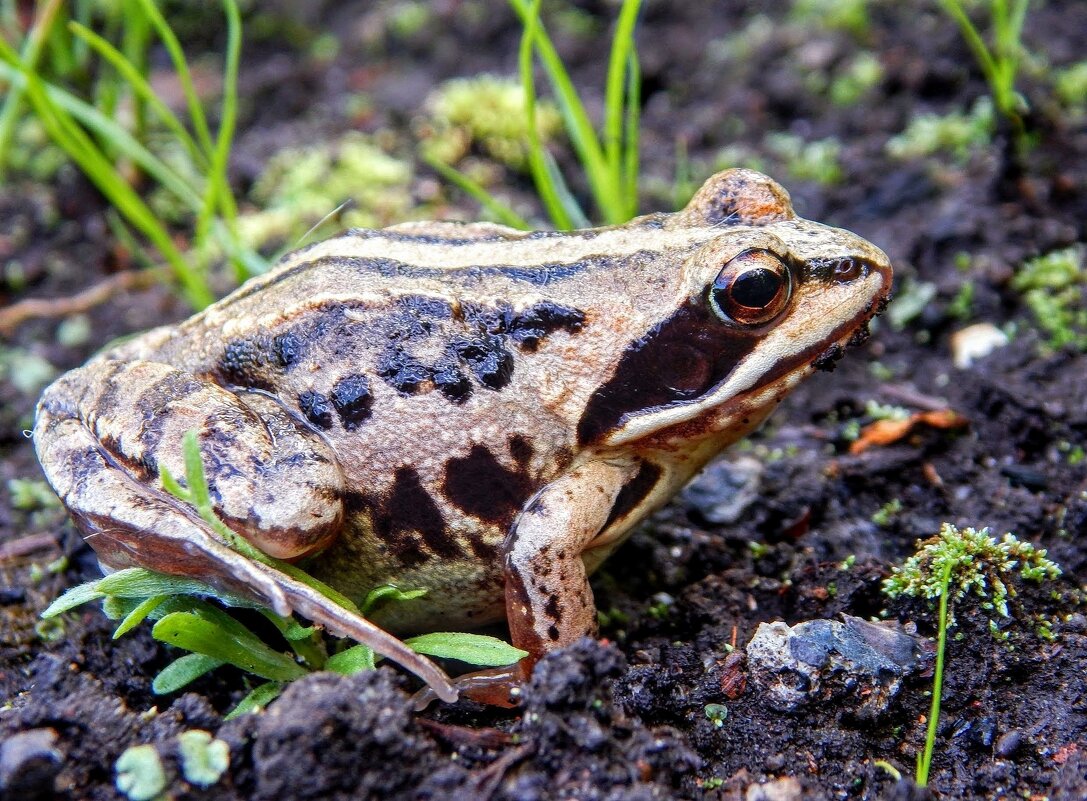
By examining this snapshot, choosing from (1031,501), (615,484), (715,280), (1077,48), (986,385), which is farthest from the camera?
(1077,48)

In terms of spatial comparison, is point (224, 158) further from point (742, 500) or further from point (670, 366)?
point (742, 500)

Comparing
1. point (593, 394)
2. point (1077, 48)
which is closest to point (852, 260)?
point (593, 394)

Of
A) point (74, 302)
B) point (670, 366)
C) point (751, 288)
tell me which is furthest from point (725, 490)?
point (74, 302)

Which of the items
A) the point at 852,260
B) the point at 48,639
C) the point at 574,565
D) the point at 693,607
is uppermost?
the point at 852,260

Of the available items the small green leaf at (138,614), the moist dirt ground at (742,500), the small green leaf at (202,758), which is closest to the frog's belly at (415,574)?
the moist dirt ground at (742,500)

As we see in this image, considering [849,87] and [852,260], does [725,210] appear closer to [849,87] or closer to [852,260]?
[852,260]
